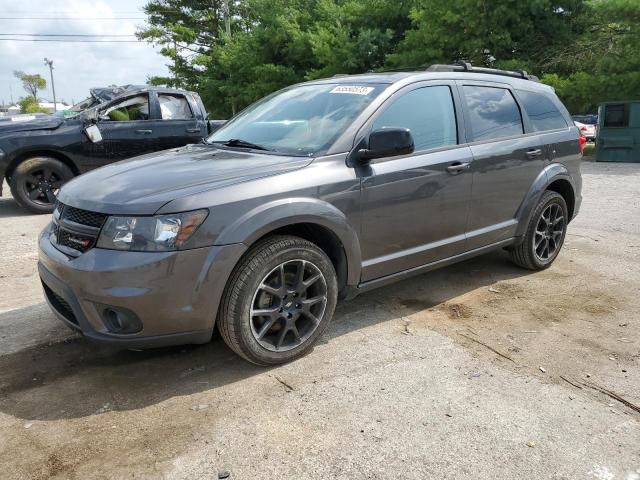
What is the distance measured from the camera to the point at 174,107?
8.85 meters

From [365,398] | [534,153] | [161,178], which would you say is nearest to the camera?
[365,398]

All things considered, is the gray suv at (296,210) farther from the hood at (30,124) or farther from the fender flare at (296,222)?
the hood at (30,124)

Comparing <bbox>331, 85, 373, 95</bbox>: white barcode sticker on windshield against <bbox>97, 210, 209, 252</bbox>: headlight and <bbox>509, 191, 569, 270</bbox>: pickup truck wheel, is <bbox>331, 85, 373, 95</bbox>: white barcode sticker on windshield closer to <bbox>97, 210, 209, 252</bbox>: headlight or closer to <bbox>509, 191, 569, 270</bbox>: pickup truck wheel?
<bbox>97, 210, 209, 252</bbox>: headlight

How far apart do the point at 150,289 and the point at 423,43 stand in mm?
19339

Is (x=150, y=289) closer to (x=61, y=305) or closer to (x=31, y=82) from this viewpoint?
(x=61, y=305)

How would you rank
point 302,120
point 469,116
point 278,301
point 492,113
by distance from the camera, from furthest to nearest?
point 492,113, point 469,116, point 302,120, point 278,301

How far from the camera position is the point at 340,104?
3758mm

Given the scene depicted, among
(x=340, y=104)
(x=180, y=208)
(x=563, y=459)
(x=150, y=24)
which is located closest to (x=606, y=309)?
(x=563, y=459)

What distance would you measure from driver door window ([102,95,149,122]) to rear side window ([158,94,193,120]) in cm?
26

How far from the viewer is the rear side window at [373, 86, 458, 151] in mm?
3721

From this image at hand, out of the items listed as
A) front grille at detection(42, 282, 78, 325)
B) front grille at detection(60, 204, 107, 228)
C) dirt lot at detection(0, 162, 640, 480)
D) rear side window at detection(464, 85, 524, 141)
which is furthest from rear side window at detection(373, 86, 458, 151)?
front grille at detection(42, 282, 78, 325)

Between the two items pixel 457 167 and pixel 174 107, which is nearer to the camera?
pixel 457 167

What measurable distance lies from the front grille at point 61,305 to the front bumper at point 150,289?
0.10 metres

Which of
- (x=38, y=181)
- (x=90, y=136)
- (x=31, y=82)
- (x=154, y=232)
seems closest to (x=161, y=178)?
(x=154, y=232)
